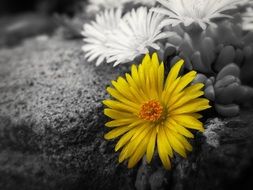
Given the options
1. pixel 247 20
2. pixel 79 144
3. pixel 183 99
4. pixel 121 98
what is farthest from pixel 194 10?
pixel 79 144

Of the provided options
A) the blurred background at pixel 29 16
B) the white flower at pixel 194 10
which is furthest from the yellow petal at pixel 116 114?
the blurred background at pixel 29 16

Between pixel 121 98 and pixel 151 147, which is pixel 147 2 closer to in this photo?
pixel 121 98

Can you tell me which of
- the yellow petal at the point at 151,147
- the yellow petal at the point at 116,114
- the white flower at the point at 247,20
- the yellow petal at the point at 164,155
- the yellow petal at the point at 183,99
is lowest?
the yellow petal at the point at 164,155

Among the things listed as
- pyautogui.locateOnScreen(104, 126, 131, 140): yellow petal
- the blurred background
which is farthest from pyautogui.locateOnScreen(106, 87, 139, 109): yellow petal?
the blurred background

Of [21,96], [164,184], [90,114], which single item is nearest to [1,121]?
[21,96]

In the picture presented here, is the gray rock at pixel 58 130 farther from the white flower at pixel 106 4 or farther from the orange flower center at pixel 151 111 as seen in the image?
the white flower at pixel 106 4
